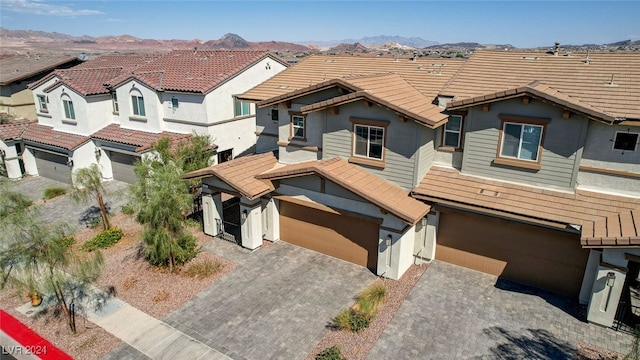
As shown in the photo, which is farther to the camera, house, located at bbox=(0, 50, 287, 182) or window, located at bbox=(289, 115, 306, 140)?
house, located at bbox=(0, 50, 287, 182)

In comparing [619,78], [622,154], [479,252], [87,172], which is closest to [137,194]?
[87,172]

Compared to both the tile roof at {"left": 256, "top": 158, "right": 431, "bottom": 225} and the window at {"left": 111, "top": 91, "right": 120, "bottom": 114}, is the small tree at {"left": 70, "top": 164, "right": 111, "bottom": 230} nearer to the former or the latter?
the tile roof at {"left": 256, "top": 158, "right": 431, "bottom": 225}

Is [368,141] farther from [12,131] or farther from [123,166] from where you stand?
[12,131]

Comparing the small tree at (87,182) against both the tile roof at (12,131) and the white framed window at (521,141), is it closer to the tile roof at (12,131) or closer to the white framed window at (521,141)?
the tile roof at (12,131)

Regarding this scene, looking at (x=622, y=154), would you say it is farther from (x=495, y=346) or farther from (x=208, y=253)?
(x=208, y=253)

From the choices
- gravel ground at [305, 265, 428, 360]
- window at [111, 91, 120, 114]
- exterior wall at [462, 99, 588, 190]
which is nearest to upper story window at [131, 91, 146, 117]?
window at [111, 91, 120, 114]

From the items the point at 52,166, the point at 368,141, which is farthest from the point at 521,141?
the point at 52,166
